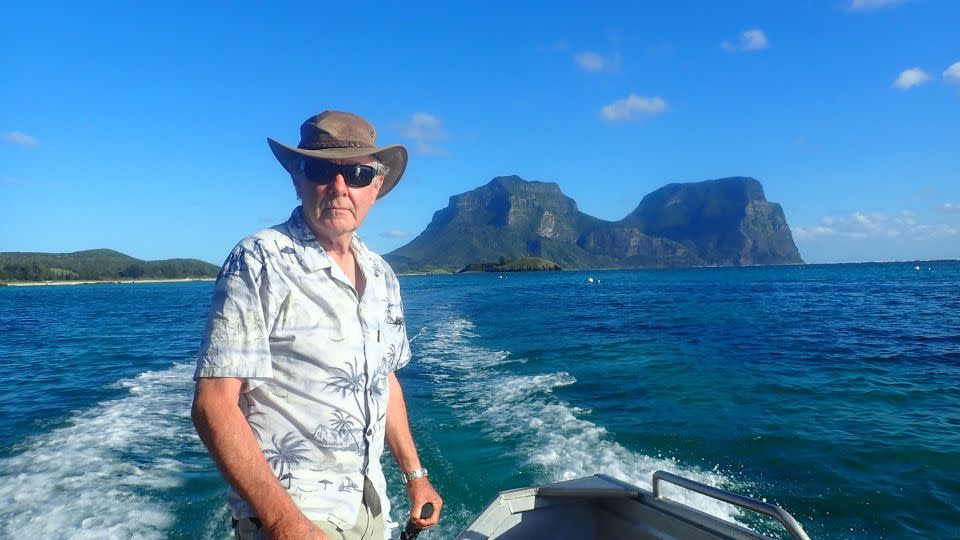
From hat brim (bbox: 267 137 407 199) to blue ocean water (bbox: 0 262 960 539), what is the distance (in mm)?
4523

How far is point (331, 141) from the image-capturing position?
94.6 inches

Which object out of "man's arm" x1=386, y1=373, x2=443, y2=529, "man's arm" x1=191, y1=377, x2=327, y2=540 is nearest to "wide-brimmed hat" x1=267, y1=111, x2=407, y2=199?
"man's arm" x1=191, y1=377, x2=327, y2=540

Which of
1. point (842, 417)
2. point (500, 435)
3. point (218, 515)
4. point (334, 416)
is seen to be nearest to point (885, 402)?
point (842, 417)

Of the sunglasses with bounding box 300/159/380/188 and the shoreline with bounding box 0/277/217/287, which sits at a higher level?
the sunglasses with bounding box 300/159/380/188

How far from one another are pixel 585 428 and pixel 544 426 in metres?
0.69

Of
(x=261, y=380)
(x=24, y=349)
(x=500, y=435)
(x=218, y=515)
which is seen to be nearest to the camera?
(x=261, y=380)

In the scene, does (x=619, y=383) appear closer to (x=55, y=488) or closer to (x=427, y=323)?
(x=55, y=488)

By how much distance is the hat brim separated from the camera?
7.65 ft

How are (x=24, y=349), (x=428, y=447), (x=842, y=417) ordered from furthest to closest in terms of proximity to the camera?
(x=24, y=349) → (x=842, y=417) → (x=428, y=447)

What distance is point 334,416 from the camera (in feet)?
7.43

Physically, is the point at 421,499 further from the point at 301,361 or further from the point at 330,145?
the point at 330,145

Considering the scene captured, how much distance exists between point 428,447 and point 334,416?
7.17 m

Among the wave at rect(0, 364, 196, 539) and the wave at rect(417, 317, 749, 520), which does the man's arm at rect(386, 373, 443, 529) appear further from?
the wave at rect(417, 317, 749, 520)

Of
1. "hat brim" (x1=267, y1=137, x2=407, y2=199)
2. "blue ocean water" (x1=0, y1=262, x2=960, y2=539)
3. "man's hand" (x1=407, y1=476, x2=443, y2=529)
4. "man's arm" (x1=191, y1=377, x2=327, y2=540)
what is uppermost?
"hat brim" (x1=267, y1=137, x2=407, y2=199)
